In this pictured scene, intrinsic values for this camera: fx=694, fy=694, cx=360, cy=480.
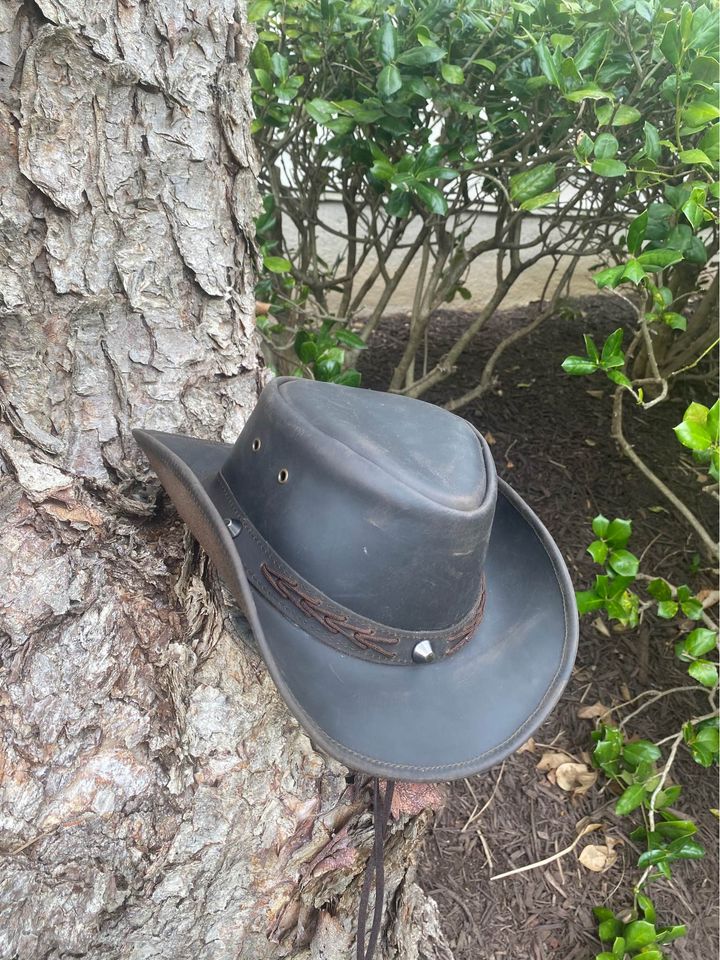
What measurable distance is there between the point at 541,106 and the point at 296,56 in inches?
36.6

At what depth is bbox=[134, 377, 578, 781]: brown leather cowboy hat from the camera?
1058 mm

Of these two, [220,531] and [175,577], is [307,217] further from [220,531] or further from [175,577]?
[220,531]

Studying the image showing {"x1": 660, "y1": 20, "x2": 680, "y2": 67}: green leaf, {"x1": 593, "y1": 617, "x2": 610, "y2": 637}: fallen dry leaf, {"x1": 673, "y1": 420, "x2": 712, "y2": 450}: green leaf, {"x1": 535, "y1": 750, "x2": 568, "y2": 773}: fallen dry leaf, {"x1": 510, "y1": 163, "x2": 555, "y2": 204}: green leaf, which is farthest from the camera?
{"x1": 593, "y1": 617, "x2": 610, "y2": 637}: fallen dry leaf

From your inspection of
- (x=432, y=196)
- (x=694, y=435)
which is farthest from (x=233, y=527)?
(x=432, y=196)

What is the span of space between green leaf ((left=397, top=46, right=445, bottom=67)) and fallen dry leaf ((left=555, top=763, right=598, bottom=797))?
233 centimetres

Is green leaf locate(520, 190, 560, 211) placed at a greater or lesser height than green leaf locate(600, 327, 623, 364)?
greater

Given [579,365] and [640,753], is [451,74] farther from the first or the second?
[640,753]

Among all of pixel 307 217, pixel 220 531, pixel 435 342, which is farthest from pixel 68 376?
pixel 435 342

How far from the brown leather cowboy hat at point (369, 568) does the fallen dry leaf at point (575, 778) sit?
1362mm

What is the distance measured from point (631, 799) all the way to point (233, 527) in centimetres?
166

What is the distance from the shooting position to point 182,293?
57.9 inches

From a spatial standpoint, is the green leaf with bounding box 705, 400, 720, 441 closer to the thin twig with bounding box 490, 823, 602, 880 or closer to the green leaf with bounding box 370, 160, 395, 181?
the green leaf with bounding box 370, 160, 395, 181

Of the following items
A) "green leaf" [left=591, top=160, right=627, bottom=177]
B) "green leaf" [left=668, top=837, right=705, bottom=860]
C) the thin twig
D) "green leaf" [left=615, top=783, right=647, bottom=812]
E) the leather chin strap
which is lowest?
the thin twig

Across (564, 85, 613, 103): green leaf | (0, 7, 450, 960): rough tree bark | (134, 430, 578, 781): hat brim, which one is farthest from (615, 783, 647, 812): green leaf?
(564, 85, 613, 103): green leaf
